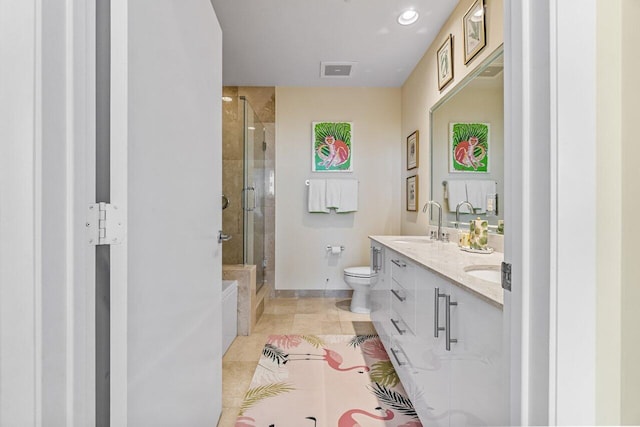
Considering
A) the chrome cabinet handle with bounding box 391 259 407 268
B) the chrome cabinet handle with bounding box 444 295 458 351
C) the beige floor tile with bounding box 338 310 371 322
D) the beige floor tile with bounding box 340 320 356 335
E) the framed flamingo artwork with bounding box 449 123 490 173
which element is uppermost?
the framed flamingo artwork with bounding box 449 123 490 173

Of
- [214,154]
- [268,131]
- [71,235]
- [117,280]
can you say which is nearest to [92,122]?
[71,235]

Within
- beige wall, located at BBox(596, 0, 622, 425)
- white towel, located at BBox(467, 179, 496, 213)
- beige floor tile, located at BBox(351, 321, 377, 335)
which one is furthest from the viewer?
beige floor tile, located at BBox(351, 321, 377, 335)

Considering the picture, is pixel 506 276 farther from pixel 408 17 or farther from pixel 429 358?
pixel 408 17

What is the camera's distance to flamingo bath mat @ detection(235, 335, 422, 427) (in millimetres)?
1527

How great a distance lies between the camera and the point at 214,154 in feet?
4.54

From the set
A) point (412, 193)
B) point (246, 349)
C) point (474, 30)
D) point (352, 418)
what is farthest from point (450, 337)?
point (412, 193)

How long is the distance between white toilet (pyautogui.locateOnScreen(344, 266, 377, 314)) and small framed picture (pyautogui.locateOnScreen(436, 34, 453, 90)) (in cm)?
174

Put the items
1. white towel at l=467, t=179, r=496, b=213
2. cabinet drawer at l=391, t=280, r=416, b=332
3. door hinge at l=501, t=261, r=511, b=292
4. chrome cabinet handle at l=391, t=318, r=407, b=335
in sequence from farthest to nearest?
white towel at l=467, t=179, r=496, b=213 → chrome cabinet handle at l=391, t=318, r=407, b=335 → cabinet drawer at l=391, t=280, r=416, b=332 → door hinge at l=501, t=261, r=511, b=292

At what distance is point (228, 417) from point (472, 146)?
209cm

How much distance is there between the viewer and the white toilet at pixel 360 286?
9.63ft

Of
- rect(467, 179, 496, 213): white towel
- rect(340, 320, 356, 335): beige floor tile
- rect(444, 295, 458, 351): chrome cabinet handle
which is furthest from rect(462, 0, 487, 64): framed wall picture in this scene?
rect(340, 320, 356, 335): beige floor tile

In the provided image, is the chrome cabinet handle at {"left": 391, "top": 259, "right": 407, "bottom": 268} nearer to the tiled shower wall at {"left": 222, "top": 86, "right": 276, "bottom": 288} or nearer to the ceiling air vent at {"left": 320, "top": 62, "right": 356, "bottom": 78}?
the tiled shower wall at {"left": 222, "top": 86, "right": 276, "bottom": 288}

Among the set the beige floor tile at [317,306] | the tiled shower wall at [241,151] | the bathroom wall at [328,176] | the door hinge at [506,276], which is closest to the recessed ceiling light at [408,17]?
the bathroom wall at [328,176]

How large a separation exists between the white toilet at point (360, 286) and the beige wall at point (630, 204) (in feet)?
7.91
